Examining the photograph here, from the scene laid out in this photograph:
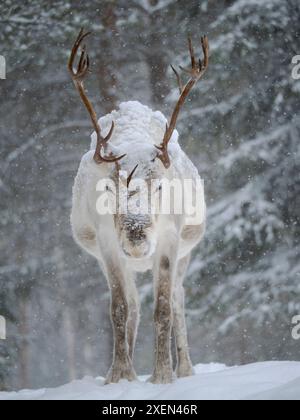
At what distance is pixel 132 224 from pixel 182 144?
8.05 meters

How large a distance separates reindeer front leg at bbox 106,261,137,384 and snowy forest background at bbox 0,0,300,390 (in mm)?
6845

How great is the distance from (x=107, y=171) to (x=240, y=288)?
762 centimetres

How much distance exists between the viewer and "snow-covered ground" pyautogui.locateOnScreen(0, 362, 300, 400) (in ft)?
13.1

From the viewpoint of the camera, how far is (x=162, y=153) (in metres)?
5.95

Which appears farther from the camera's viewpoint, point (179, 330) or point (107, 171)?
point (179, 330)

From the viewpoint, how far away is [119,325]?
19.7ft

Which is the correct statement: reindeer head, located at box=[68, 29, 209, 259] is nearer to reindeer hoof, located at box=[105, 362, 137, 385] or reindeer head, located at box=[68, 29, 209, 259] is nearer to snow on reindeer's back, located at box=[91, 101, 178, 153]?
snow on reindeer's back, located at box=[91, 101, 178, 153]

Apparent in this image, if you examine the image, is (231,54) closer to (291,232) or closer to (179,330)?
(291,232)

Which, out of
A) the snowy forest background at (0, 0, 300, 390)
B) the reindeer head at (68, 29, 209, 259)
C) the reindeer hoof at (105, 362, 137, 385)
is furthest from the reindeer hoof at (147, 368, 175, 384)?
the snowy forest background at (0, 0, 300, 390)
